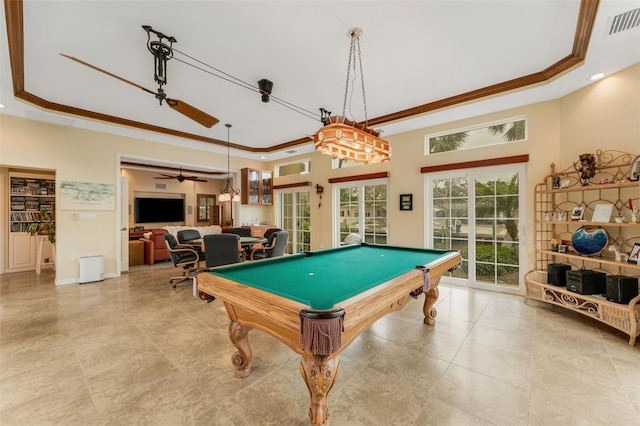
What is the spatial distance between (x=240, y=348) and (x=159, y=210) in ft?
30.2

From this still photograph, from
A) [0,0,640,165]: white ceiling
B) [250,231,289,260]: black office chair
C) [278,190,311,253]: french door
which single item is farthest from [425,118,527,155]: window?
[278,190,311,253]: french door

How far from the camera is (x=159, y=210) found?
9.43 m

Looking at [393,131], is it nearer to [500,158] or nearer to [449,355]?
[500,158]

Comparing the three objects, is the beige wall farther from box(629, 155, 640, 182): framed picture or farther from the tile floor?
the tile floor

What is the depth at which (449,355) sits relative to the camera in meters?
2.33

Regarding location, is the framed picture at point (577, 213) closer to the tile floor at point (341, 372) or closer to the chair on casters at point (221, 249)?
the tile floor at point (341, 372)

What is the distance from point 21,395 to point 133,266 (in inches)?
202

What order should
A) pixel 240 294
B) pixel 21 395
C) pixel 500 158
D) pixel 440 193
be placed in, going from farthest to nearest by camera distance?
pixel 440 193
pixel 500 158
pixel 21 395
pixel 240 294

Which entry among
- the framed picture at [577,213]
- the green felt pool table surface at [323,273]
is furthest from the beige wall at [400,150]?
the green felt pool table surface at [323,273]

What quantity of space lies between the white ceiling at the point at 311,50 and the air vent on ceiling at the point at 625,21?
0.05 meters

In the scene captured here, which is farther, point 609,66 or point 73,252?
point 73,252

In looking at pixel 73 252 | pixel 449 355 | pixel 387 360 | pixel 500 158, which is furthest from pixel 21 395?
pixel 500 158

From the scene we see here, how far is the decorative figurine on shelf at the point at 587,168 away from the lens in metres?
3.14

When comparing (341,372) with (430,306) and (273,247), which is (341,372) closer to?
(430,306)
